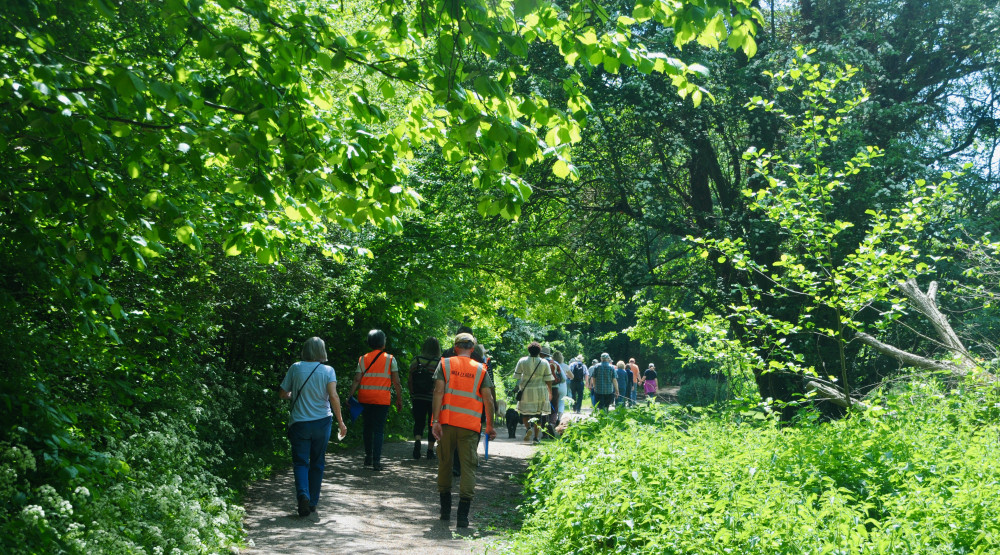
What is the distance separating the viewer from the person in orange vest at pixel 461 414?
7734mm

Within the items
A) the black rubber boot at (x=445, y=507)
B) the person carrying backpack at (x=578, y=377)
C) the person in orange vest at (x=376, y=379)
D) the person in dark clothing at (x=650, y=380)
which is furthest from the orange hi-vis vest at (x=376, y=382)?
the person in dark clothing at (x=650, y=380)

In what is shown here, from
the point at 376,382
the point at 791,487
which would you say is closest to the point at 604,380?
the point at 376,382

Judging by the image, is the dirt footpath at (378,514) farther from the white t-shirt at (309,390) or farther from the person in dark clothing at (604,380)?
the person in dark clothing at (604,380)

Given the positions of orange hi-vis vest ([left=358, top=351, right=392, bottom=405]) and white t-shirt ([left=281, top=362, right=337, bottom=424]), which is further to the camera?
orange hi-vis vest ([left=358, top=351, right=392, bottom=405])

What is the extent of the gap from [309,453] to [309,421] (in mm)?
308

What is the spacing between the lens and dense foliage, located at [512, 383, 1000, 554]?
14.6 feet

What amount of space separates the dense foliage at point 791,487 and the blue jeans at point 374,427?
2918 millimetres

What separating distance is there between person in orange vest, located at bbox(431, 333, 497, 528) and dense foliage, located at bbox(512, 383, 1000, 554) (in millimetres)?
740

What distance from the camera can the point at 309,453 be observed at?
7883 mm

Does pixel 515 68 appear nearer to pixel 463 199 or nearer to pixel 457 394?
pixel 457 394

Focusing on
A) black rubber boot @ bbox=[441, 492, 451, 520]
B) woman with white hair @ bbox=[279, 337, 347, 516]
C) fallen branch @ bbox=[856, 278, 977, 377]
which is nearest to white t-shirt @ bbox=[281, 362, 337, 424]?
woman with white hair @ bbox=[279, 337, 347, 516]

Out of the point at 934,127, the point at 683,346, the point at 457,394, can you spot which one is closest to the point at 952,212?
the point at 934,127

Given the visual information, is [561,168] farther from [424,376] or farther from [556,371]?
[556,371]

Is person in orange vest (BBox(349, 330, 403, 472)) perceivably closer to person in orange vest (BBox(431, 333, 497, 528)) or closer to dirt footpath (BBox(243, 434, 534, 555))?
dirt footpath (BBox(243, 434, 534, 555))
